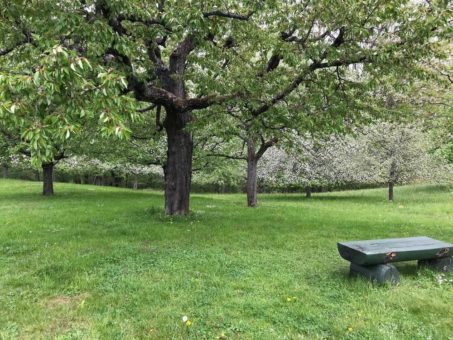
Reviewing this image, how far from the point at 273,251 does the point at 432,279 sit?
261 cm

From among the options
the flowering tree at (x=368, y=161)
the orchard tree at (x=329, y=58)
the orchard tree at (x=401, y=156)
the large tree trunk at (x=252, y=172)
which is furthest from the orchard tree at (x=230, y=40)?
the orchard tree at (x=401, y=156)

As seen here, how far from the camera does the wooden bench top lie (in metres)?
4.86

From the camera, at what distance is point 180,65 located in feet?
33.9

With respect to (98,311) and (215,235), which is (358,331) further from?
(215,235)

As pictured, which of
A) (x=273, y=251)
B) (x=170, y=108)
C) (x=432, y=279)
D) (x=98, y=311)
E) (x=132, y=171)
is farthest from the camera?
(x=132, y=171)

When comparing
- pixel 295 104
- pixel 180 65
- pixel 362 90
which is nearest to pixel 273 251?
pixel 295 104

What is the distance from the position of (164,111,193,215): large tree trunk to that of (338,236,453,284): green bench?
5.85 meters

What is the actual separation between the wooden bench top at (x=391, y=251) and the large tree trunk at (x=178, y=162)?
5.85 m

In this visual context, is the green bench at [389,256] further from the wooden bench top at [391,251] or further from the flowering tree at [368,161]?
the flowering tree at [368,161]

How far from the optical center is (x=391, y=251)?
16.1ft

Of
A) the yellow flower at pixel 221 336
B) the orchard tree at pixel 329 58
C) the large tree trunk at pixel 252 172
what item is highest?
the orchard tree at pixel 329 58

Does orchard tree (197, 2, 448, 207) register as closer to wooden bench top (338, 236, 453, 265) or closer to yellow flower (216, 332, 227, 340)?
wooden bench top (338, 236, 453, 265)

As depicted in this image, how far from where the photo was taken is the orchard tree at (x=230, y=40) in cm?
619

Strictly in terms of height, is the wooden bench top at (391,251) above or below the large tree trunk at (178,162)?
below
